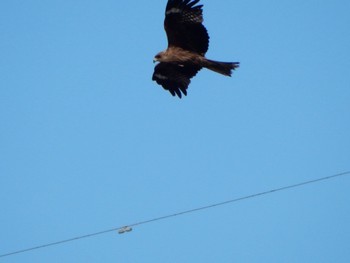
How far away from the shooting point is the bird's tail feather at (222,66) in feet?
22.3

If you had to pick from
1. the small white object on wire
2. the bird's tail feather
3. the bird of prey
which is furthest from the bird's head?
the small white object on wire

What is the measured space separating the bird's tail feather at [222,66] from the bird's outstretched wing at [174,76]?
24.1 inches

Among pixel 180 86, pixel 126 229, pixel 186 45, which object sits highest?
pixel 186 45

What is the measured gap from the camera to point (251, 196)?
4.85 meters

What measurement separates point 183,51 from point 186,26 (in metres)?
0.49

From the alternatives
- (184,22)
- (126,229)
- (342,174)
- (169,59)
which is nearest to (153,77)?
(169,59)

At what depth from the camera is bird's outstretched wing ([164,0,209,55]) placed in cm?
719

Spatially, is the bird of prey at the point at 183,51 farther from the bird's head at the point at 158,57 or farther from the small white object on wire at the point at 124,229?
the small white object on wire at the point at 124,229

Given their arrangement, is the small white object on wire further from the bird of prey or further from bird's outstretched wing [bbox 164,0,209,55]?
bird's outstretched wing [bbox 164,0,209,55]

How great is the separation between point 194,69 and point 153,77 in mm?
760

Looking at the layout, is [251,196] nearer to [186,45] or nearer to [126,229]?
[126,229]

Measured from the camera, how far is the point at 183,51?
773cm

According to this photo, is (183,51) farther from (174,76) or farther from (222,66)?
(222,66)

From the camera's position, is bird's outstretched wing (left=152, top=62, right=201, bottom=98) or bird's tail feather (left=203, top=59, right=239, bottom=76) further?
bird's outstretched wing (left=152, top=62, right=201, bottom=98)
